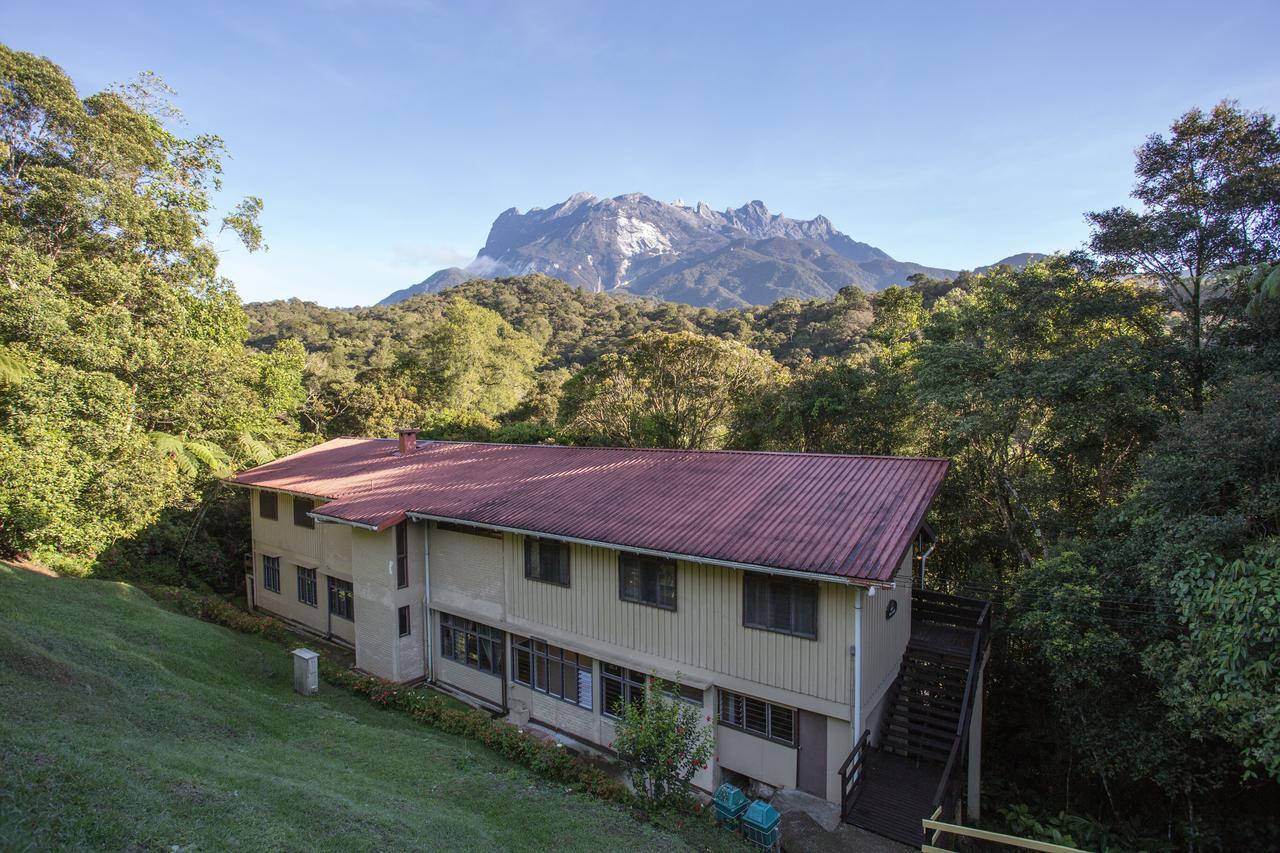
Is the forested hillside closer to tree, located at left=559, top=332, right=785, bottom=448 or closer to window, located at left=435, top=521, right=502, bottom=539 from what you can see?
tree, located at left=559, top=332, right=785, bottom=448

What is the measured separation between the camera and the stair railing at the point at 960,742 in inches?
360

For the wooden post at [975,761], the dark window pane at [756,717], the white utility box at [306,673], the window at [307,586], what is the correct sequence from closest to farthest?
1. the dark window pane at [756,717]
2. the wooden post at [975,761]
3. the white utility box at [306,673]
4. the window at [307,586]

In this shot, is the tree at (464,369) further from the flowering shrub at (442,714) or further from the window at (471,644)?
the window at (471,644)

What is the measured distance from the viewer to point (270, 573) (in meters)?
20.3

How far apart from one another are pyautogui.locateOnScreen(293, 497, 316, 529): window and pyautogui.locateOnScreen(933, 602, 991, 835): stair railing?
55.6 ft

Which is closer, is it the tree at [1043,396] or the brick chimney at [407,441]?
the tree at [1043,396]

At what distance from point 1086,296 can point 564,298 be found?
216 ft

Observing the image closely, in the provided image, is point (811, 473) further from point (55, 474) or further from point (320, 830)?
point (55, 474)

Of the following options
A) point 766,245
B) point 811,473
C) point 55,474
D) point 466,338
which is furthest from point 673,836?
point 766,245

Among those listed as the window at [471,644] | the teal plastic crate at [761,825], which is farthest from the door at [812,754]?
the window at [471,644]

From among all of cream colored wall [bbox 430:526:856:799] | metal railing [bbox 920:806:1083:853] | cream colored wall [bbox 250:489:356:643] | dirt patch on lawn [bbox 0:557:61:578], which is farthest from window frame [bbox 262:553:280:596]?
metal railing [bbox 920:806:1083:853]

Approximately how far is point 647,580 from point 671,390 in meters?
17.1

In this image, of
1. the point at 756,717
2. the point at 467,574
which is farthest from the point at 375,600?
the point at 756,717

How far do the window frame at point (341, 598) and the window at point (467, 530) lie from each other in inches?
168
